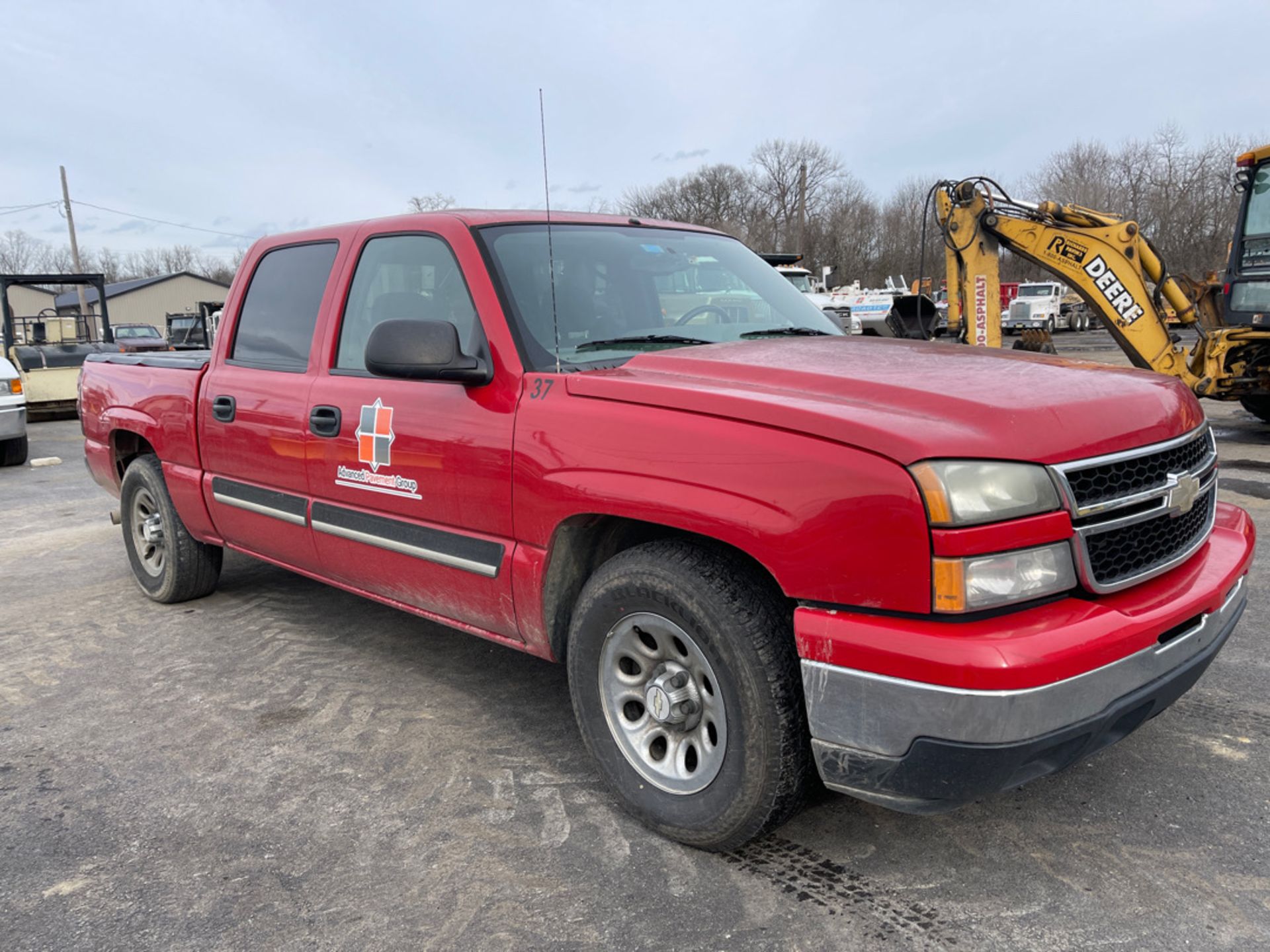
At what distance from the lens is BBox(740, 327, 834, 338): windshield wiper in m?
3.42

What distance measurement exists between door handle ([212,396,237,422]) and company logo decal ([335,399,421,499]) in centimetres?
97

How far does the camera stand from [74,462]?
36.3ft

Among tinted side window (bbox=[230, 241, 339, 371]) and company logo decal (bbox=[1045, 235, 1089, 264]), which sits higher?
company logo decal (bbox=[1045, 235, 1089, 264])

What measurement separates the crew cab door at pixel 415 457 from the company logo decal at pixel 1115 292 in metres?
8.91

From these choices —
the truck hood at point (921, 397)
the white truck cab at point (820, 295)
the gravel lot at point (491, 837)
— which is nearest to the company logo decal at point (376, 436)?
the truck hood at point (921, 397)

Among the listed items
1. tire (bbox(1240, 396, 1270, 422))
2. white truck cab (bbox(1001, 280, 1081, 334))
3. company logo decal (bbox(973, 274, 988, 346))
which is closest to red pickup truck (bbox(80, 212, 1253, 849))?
company logo decal (bbox(973, 274, 988, 346))

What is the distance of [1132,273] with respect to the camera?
9.88 meters

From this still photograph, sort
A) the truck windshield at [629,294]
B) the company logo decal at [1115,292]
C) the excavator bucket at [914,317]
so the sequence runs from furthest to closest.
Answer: the company logo decal at [1115,292], the excavator bucket at [914,317], the truck windshield at [629,294]

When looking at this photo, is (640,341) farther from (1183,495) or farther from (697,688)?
(1183,495)

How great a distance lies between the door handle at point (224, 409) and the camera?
4.06 meters

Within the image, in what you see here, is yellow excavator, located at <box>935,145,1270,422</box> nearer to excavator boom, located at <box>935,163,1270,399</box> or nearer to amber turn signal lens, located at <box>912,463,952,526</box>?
excavator boom, located at <box>935,163,1270,399</box>

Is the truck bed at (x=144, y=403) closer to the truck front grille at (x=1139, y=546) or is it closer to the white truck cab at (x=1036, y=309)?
the truck front grille at (x=1139, y=546)

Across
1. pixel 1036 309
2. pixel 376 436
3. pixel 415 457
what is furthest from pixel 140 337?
pixel 1036 309

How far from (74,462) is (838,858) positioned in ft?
37.2
